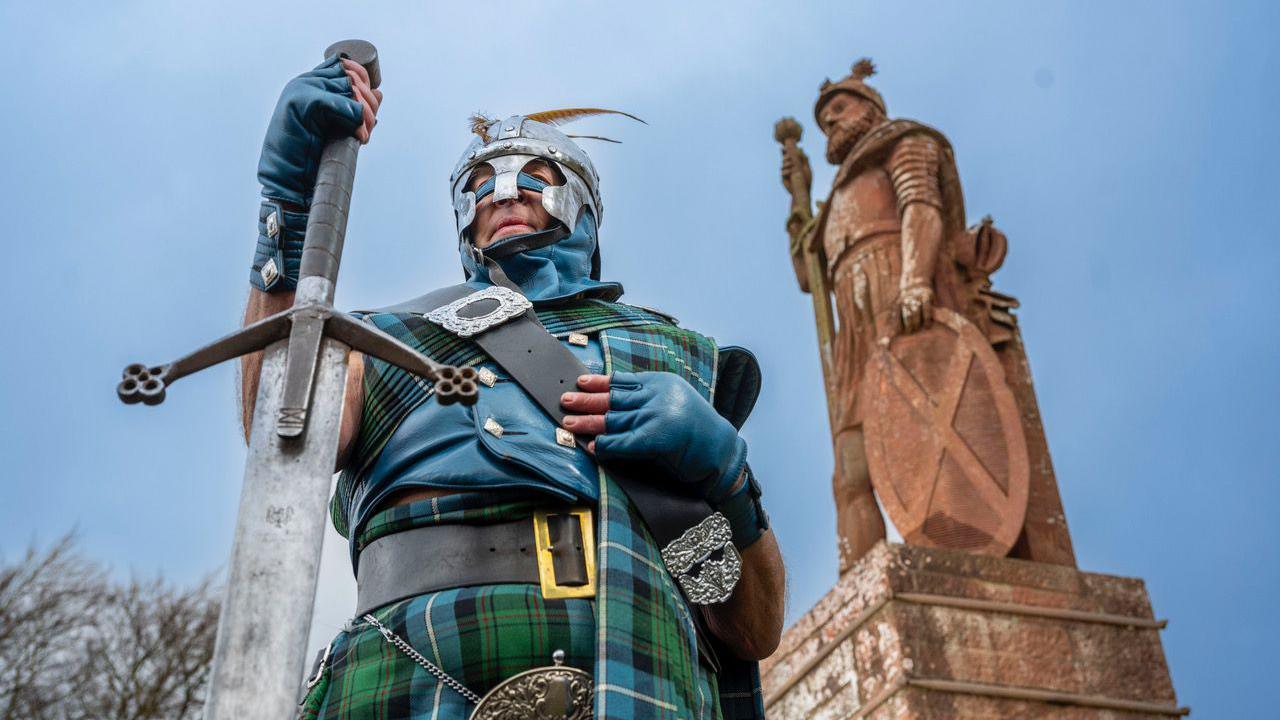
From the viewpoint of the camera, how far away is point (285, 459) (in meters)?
1.92

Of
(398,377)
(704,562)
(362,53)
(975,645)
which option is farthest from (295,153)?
(975,645)

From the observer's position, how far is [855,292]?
8844 millimetres

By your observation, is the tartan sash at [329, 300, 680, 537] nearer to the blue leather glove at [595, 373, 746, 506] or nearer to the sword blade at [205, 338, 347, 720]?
the blue leather glove at [595, 373, 746, 506]

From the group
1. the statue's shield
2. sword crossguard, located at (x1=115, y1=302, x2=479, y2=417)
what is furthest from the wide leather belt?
the statue's shield

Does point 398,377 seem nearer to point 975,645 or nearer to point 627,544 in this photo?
point 627,544

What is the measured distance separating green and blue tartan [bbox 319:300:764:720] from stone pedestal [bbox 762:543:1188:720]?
3.62m

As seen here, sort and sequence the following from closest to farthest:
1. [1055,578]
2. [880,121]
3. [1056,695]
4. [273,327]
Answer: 1. [273,327]
2. [1056,695]
3. [1055,578]
4. [880,121]

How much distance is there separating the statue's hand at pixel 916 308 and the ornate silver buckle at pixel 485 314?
580cm

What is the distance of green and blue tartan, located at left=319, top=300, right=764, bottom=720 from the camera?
87.0 inches

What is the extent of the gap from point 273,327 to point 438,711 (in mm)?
639

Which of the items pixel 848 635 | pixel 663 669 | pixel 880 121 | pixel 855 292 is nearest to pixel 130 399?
pixel 663 669

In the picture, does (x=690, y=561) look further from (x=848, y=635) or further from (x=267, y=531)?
(x=848, y=635)

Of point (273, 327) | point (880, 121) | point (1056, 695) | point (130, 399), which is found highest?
point (880, 121)

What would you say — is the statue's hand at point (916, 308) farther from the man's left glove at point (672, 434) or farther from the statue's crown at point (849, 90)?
the man's left glove at point (672, 434)
